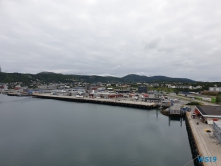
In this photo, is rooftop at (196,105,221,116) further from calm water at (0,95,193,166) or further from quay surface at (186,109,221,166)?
quay surface at (186,109,221,166)

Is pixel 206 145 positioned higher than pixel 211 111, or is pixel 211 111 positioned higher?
pixel 211 111

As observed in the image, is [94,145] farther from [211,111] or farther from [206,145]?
[211,111]

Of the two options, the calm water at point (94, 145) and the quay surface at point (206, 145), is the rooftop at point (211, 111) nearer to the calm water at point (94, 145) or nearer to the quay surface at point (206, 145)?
the calm water at point (94, 145)

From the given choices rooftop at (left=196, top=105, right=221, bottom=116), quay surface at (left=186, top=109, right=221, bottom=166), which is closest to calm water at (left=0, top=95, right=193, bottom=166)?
quay surface at (left=186, top=109, right=221, bottom=166)

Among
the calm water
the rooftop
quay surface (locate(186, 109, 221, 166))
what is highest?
the rooftop

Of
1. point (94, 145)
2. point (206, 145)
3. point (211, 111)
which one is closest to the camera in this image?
point (206, 145)

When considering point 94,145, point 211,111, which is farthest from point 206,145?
point 211,111

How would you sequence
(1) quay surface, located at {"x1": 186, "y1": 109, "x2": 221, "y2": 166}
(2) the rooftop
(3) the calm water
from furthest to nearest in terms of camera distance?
1. (2) the rooftop
2. (3) the calm water
3. (1) quay surface, located at {"x1": 186, "y1": 109, "x2": 221, "y2": 166}

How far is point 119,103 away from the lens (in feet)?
137

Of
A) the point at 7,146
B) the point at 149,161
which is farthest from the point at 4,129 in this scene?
the point at 149,161

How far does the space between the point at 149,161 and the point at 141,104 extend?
2496 cm

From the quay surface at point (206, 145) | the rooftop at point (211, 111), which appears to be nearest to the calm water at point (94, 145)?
the quay surface at point (206, 145)

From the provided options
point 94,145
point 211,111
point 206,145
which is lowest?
point 94,145

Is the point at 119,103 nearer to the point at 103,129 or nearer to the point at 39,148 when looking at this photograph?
the point at 103,129
